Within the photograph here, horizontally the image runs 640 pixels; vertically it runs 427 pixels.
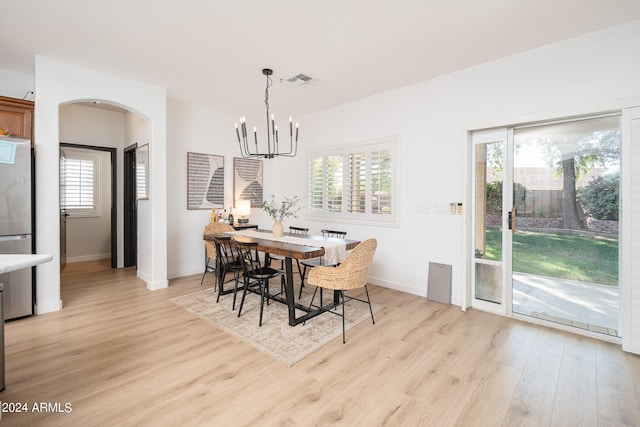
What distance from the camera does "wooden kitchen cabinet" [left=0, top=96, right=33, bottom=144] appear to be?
325cm

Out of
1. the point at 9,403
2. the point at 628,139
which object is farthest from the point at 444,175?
the point at 9,403

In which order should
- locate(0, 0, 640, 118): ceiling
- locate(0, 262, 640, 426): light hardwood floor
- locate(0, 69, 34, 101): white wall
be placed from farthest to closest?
locate(0, 69, 34, 101): white wall < locate(0, 0, 640, 118): ceiling < locate(0, 262, 640, 426): light hardwood floor

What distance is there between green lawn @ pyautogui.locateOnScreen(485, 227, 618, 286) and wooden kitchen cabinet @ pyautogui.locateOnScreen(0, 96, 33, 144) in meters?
5.36

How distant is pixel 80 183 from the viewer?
5.89 meters

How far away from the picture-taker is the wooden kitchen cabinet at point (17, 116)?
325 cm

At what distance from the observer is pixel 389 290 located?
13.9 ft

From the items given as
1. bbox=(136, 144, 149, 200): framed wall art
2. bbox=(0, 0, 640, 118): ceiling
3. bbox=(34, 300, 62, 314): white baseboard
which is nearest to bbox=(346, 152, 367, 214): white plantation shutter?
bbox=(0, 0, 640, 118): ceiling

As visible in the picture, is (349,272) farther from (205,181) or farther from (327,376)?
(205,181)

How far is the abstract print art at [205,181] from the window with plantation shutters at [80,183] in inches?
103

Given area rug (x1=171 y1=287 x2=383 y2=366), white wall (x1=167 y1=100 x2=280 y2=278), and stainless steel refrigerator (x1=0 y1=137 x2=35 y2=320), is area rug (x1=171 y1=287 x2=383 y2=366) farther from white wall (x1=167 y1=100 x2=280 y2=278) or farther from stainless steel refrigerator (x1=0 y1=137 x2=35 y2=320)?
stainless steel refrigerator (x1=0 y1=137 x2=35 y2=320)

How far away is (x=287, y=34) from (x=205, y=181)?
3.14m

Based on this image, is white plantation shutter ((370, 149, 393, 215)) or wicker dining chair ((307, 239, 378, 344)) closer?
wicker dining chair ((307, 239, 378, 344))

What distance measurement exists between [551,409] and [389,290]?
2.43 metres

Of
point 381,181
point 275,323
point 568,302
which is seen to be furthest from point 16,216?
point 568,302
